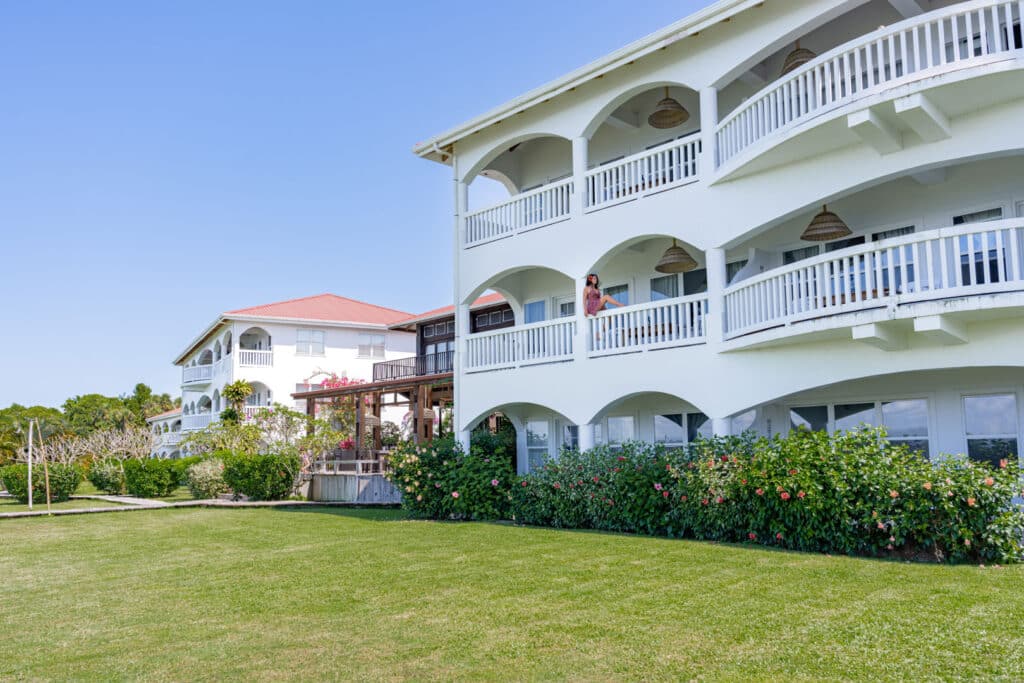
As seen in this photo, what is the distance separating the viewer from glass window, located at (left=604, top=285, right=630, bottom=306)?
61.3ft

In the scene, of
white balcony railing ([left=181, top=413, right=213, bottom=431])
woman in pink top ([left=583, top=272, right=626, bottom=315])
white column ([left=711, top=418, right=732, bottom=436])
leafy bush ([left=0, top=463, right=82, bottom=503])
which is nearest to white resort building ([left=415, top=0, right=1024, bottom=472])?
white column ([left=711, top=418, right=732, bottom=436])

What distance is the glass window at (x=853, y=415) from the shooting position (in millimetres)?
14375

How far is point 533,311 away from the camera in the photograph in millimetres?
21266

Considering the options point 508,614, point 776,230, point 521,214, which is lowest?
point 508,614

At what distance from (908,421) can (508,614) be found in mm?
9095

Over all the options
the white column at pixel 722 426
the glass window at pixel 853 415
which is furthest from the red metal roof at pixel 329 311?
the glass window at pixel 853 415

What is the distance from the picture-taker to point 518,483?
1653cm

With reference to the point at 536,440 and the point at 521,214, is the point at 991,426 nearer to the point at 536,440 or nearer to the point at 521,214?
the point at 521,214

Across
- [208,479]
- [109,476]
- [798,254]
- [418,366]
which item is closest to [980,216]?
[798,254]

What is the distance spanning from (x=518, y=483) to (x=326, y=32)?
1211cm

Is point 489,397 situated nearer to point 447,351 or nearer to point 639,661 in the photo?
point 639,661

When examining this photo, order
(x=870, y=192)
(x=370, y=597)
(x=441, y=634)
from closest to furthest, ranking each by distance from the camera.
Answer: (x=441, y=634) → (x=370, y=597) → (x=870, y=192)

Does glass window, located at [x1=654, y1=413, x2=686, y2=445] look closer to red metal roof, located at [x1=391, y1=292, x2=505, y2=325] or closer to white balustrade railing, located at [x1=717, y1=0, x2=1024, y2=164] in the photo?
white balustrade railing, located at [x1=717, y1=0, x2=1024, y2=164]

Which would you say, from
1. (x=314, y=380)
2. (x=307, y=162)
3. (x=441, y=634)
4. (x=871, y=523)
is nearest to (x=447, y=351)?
(x=307, y=162)
